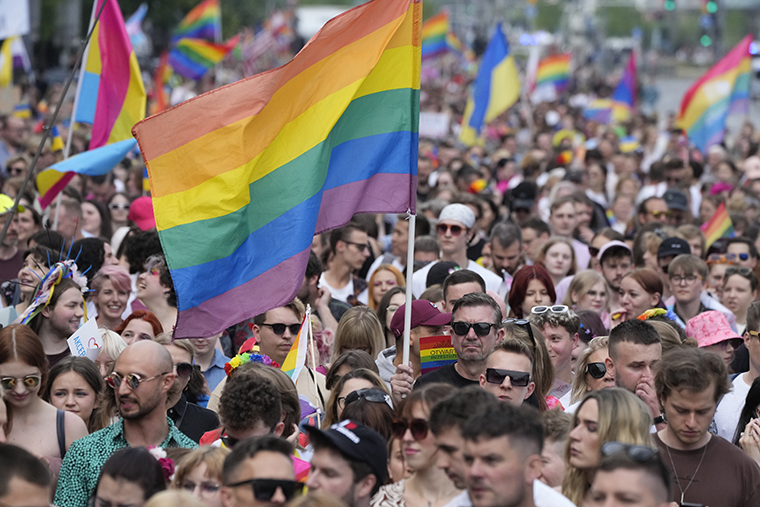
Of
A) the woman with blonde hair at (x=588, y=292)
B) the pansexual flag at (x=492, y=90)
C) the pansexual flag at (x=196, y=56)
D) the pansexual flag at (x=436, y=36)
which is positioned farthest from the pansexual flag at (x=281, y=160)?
the pansexual flag at (x=436, y=36)

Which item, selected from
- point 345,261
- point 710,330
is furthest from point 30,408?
point 710,330

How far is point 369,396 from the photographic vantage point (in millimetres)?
5281

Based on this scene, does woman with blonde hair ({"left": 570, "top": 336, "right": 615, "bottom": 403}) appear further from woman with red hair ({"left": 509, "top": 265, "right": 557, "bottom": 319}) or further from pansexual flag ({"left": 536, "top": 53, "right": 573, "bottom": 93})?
pansexual flag ({"left": 536, "top": 53, "right": 573, "bottom": 93})

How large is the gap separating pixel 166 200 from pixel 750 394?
11.1 ft

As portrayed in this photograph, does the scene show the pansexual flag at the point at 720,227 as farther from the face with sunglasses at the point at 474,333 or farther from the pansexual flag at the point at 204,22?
the pansexual flag at the point at 204,22

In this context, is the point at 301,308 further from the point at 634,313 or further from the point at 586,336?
the point at 634,313

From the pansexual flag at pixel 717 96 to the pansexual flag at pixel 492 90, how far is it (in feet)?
10.7

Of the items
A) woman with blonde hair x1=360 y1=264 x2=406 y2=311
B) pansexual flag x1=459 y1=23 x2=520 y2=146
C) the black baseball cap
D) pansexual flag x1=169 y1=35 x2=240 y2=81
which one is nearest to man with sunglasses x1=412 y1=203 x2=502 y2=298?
woman with blonde hair x1=360 y1=264 x2=406 y2=311

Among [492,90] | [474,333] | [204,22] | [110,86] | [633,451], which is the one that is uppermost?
[204,22]

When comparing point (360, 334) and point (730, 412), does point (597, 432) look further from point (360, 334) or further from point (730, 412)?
point (360, 334)

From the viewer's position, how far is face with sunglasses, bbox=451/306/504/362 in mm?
5992

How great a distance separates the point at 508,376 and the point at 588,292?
3114mm

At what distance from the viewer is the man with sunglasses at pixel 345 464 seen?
428 cm

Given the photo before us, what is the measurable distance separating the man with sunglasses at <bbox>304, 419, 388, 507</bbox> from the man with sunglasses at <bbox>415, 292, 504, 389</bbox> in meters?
1.60
